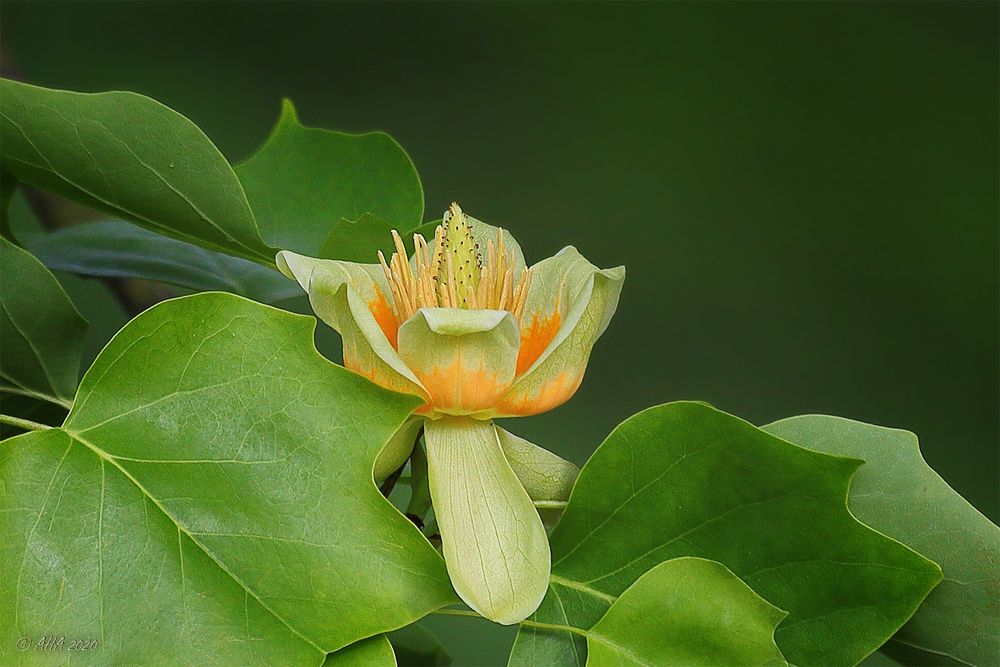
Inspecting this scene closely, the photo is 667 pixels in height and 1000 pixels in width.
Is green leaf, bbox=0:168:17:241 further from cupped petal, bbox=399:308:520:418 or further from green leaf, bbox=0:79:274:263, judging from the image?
cupped petal, bbox=399:308:520:418

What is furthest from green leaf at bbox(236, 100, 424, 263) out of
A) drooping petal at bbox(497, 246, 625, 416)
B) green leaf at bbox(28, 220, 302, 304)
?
drooping petal at bbox(497, 246, 625, 416)

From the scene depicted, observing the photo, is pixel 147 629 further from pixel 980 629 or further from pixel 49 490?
pixel 980 629

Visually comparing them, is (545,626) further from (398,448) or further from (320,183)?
(320,183)

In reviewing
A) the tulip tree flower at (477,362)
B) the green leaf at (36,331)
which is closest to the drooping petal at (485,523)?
the tulip tree flower at (477,362)

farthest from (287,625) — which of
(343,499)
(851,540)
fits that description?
(851,540)

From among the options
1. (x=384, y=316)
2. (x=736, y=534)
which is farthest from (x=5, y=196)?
(x=736, y=534)

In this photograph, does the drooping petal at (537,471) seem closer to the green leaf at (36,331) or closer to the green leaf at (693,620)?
the green leaf at (693,620)
